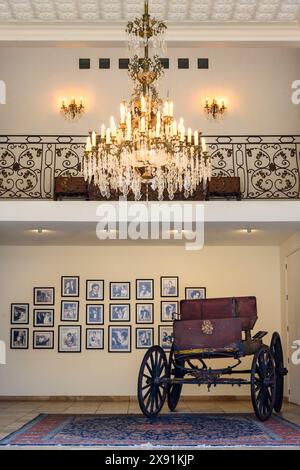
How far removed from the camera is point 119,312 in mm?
13602

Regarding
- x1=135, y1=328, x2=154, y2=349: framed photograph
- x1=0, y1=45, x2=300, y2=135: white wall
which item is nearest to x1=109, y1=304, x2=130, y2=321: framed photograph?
x1=135, y1=328, x2=154, y2=349: framed photograph

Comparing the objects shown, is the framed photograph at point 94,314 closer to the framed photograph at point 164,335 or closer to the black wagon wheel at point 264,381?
the framed photograph at point 164,335

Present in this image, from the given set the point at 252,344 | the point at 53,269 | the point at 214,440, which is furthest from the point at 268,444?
the point at 53,269

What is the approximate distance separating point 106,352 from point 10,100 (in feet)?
17.4

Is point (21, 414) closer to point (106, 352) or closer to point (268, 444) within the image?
point (106, 352)

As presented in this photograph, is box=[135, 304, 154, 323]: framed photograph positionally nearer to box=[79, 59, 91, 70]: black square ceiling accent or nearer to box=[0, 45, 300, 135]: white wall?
box=[0, 45, 300, 135]: white wall

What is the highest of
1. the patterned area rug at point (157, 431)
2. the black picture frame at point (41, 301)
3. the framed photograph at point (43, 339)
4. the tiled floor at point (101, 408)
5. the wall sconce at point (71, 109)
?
the wall sconce at point (71, 109)

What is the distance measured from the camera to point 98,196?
1245 centimetres

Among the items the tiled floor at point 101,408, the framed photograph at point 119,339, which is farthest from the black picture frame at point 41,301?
the tiled floor at point 101,408

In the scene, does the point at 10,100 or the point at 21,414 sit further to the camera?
the point at 10,100

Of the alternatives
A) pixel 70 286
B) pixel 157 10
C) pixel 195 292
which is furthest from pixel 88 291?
pixel 157 10

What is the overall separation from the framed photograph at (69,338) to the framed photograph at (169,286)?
170 cm

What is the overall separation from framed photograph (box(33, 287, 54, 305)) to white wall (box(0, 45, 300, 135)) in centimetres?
312

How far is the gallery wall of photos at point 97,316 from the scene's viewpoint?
13484mm
